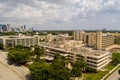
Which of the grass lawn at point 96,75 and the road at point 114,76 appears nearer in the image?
the grass lawn at point 96,75

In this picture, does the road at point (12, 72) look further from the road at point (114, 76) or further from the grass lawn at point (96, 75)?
the road at point (114, 76)

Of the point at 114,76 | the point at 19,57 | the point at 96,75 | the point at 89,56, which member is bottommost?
the point at 114,76

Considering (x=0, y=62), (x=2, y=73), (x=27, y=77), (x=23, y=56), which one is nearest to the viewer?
(x=27, y=77)

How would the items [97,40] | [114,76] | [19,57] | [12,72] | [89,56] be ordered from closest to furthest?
[114,76], [12,72], [89,56], [19,57], [97,40]

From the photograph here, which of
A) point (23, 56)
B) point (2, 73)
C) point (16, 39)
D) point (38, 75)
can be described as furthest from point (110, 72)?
point (16, 39)

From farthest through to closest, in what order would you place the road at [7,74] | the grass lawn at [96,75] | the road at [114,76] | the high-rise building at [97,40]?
the high-rise building at [97,40], the road at [114,76], the grass lawn at [96,75], the road at [7,74]

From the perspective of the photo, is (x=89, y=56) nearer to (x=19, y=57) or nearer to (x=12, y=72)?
(x=19, y=57)

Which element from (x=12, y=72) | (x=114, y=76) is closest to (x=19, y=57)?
(x=12, y=72)

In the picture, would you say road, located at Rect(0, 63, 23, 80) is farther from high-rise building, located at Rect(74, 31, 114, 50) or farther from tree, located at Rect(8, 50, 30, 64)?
high-rise building, located at Rect(74, 31, 114, 50)

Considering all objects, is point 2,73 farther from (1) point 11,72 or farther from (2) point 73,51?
(2) point 73,51

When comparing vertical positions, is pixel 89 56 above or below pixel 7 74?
above

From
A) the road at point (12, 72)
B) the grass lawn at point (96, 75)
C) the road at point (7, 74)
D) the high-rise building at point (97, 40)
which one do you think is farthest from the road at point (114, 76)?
the high-rise building at point (97, 40)
